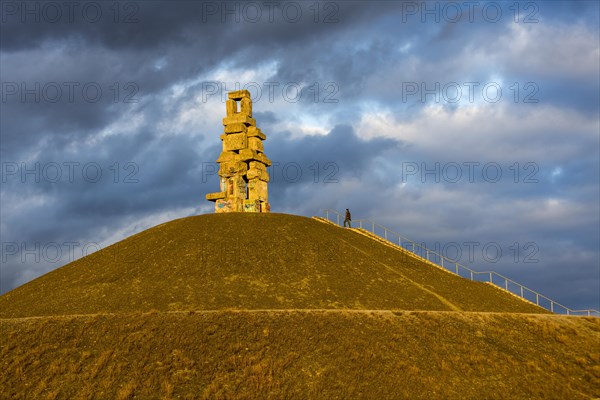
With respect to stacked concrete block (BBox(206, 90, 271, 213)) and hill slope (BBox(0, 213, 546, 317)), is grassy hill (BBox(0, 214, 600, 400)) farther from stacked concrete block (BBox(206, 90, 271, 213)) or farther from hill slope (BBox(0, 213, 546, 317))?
stacked concrete block (BBox(206, 90, 271, 213))

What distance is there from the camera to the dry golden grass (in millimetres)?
24469

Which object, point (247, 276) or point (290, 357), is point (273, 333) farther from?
point (247, 276)

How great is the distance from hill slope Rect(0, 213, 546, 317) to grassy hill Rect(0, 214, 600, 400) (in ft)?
0.53

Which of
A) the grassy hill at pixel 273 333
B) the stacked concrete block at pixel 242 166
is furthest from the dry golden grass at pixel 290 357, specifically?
the stacked concrete block at pixel 242 166

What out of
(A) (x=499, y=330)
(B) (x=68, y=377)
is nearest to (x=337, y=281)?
(A) (x=499, y=330)

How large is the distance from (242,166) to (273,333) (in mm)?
28354

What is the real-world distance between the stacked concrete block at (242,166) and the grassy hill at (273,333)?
1139 centimetres

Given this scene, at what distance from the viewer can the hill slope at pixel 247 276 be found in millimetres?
34688

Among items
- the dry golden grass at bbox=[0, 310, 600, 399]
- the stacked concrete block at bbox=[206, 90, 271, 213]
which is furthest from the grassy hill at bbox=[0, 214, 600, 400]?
the stacked concrete block at bbox=[206, 90, 271, 213]

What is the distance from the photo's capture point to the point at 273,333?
28344mm

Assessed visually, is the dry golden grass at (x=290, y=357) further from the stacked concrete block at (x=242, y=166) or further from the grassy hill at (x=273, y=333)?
the stacked concrete block at (x=242, y=166)

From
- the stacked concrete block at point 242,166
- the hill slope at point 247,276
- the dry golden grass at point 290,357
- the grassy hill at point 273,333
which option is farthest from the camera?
the stacked concrete block at point 242,166

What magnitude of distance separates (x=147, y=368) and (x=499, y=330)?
1853 cm

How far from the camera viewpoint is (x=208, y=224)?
1838 inches
